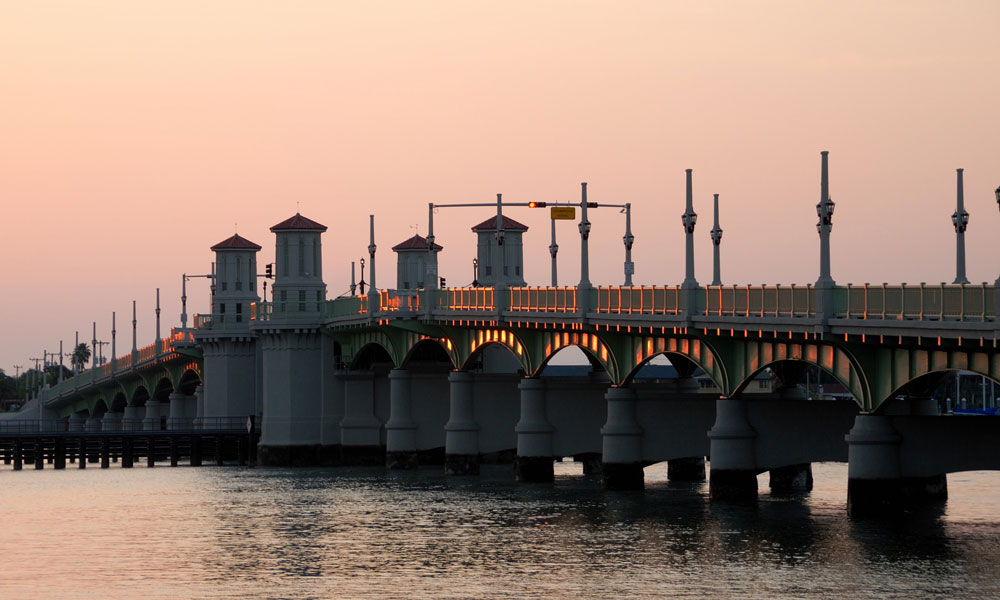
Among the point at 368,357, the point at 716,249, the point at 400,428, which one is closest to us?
the point at 716,249

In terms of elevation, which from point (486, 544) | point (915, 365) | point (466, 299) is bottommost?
point (486, 544)

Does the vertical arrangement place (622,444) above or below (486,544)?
above

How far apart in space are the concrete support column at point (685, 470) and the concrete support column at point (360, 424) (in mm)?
25689

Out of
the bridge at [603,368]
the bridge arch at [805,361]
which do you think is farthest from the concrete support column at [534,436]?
the bridge arch at [805,361]

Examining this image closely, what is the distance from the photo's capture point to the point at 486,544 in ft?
224

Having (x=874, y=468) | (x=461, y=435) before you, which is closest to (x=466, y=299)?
(x=461, y=435)

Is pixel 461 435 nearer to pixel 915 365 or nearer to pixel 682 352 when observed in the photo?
pixel 682 352

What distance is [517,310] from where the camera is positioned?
98.3m

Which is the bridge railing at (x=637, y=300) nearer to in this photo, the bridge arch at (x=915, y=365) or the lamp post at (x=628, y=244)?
the lamp post at (x=628, y=244)

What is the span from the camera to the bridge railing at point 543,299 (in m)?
91.1

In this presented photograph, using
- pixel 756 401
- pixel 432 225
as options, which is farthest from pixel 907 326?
pixel 432 225

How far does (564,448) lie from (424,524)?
26.9m

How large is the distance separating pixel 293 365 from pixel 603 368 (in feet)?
88.5

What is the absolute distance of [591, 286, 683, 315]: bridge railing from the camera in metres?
79.4
